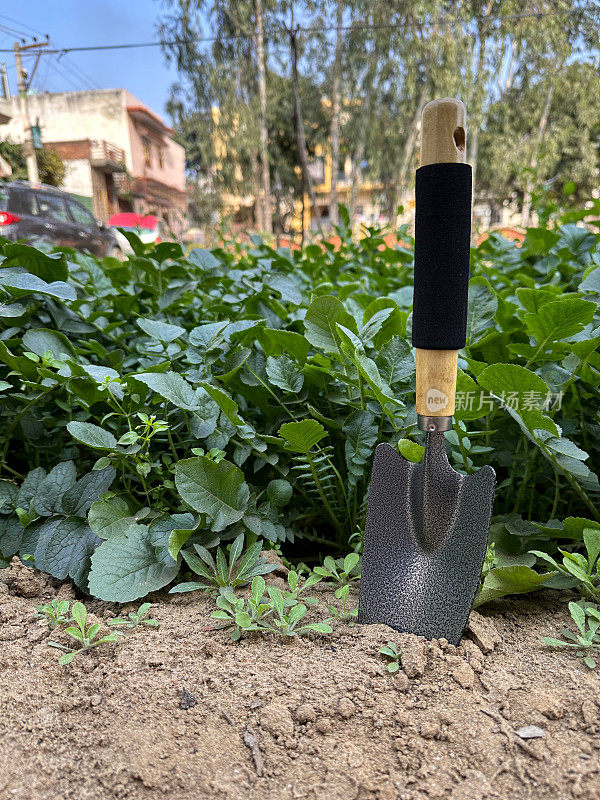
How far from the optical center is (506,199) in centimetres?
1563

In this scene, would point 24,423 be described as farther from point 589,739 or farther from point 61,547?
point 589,739

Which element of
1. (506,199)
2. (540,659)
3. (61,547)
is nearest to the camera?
(540,659)

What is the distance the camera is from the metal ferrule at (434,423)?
89cm

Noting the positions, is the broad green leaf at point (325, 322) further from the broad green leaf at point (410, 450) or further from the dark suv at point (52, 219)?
the dark suv at point (52, 219)

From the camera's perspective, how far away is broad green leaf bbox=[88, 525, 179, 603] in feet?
2.92

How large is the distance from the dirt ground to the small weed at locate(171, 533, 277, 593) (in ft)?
0.28

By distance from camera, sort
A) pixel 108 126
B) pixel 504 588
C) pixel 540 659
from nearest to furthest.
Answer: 1. pixel 540 659
2. pixel 504 588
3. pixel 108 126

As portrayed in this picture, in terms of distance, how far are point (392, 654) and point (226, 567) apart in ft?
1.05

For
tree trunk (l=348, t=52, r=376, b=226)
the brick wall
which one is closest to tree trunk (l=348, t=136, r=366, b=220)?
tree trunk (l=348, t=52, r=376, b=226)

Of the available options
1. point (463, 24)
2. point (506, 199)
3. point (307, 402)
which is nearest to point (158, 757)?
point (307, 402)

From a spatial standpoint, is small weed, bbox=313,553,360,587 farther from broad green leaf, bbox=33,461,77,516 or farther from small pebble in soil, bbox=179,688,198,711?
broad green leaf, bbox=33,461,77,516

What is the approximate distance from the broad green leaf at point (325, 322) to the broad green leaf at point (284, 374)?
75 millimetres

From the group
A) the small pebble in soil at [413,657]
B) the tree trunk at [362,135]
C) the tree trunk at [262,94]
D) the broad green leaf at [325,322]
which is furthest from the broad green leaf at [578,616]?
the tree trunk at [362,135]

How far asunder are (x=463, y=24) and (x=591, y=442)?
11574mm
